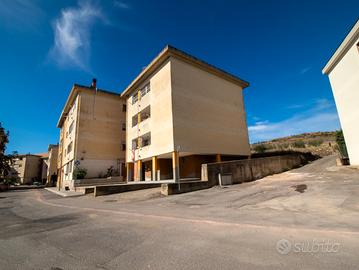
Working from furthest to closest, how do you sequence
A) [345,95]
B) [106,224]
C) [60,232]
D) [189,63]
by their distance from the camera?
[189,63] < [345,95] < [106,224] < [60,232]

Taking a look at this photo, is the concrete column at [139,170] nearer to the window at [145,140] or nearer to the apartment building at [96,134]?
the window at [145,140]

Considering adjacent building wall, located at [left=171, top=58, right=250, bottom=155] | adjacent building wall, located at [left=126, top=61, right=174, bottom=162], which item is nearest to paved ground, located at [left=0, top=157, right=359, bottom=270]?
adjacent building wall, located at [left=126, top=61, right=174, bottom=162]

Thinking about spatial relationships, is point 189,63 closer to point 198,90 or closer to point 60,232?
point 198,90

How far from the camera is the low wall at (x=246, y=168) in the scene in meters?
15.4

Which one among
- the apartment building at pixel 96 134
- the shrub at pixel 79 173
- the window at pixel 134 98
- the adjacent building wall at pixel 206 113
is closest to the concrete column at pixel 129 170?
the apartment building at pixel 96 134

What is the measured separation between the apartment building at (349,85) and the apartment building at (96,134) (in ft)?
89.5

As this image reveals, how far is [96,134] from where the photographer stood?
29.4 metres

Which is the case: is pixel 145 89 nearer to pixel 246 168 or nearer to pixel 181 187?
pixel 181 187

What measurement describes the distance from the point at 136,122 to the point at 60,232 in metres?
21.1

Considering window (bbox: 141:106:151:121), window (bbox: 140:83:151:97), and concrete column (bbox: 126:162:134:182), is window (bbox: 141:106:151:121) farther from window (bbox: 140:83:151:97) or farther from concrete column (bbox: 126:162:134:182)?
concrete column (bbox: 126:162:134:182)

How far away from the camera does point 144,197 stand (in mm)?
12891

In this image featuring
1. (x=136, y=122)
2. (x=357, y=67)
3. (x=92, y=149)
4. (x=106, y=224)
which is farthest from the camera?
(x=92, y=149)

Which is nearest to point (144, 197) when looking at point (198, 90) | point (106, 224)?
point (106, 224)

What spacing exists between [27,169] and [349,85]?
85558mm
